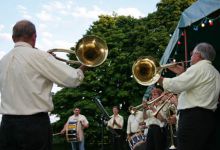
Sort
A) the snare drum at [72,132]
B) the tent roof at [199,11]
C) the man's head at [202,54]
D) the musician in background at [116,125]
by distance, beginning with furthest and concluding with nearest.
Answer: the musician in background at [116,125] → the snare drum at [72,132] → the tent roof at [199,11] → the man's head at [202,54]

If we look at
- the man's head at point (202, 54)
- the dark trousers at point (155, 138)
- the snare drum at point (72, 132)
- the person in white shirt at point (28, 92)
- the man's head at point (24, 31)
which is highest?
the man's head at point (24, 31)

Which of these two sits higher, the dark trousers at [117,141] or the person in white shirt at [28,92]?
the person in white shirt at [28,92]

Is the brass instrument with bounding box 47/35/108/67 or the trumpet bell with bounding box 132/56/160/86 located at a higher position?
the brass instrument with bounding box 47/35/108/67

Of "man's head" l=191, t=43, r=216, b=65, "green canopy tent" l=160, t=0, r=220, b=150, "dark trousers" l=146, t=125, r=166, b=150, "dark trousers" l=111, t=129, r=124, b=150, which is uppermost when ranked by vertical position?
"green canopy tent" l=160, t=0, r=220, b=150

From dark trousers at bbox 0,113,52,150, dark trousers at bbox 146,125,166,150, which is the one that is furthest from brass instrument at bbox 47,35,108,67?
dark trousers at bbox 146,125,166,150

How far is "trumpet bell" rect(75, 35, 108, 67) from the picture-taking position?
4.83 m

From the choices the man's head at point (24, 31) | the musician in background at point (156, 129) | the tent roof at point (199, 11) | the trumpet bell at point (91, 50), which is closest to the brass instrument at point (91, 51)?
the trumpet bell at point (91, 50)

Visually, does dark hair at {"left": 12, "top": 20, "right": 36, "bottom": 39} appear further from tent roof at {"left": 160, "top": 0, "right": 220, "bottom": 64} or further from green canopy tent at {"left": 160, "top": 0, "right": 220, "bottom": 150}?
tent roof at {"left": 160, "top": 0, "right": 220, "bottom": 64}

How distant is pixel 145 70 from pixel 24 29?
324 centimetres

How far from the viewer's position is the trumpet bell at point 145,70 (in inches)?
273

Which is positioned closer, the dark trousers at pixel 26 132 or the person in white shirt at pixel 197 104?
the dark trousers at pixel 26 132

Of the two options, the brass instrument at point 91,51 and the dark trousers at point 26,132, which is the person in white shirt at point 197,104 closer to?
the brass instrument at point 91,51

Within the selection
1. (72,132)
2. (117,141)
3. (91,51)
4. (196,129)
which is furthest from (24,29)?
(117,141)

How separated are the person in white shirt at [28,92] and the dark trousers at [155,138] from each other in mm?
5684
